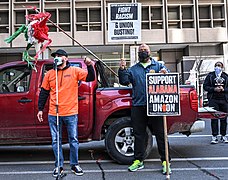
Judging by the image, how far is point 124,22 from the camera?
301 inches

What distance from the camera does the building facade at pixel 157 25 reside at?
26.3 meters

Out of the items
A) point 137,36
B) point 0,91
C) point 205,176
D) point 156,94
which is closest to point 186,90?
point 156,94

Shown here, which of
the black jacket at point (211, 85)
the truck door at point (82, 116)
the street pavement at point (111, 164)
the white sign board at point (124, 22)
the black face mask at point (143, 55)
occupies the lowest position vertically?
the street pavement at point (111, 164)

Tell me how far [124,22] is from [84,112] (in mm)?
2845

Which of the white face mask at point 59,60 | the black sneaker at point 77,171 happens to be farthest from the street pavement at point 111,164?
the white face mask at point 59,60

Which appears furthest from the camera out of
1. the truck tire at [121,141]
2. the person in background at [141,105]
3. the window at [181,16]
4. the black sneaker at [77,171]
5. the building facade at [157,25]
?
the window at [181,16]

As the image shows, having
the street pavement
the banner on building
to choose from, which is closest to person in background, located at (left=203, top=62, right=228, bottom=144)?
the street pavement

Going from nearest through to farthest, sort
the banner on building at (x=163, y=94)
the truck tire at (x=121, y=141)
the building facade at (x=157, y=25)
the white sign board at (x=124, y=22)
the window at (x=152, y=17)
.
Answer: the banner on building at (x=163, y=94) < the truck tire at (x=121, y=141) < the white sign board at (x=124, y=22) < the building facade at (x=157, y=25) < the window at (x=152, y=17)

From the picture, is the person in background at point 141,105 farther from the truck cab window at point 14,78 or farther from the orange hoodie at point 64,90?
the truck cab window at point 14,78

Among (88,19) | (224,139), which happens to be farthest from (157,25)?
(224,139)

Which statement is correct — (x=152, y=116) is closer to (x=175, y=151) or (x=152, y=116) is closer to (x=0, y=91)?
(x=175, y=151)

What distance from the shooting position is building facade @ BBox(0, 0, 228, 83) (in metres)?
26.3

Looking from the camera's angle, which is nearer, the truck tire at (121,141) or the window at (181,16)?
the truck tire at (121,141)

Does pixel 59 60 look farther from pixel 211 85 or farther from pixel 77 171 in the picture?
pixel 211 85
